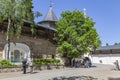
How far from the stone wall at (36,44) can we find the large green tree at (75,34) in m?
1.84

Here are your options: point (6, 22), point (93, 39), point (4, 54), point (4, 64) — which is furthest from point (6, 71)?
point (93, 39)

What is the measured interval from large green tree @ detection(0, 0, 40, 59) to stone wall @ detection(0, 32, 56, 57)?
183 cm

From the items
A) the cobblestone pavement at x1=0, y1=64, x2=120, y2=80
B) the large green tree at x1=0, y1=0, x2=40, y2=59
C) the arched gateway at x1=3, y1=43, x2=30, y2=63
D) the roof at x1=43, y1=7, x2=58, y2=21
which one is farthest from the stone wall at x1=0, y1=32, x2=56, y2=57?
the roof at x1=43, y1=7, x2=58, y2=21

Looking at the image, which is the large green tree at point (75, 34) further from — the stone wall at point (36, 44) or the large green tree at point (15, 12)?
the large green tree at point (15, 12)

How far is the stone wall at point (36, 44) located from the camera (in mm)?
27875

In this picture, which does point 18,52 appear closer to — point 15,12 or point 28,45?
point 28,45

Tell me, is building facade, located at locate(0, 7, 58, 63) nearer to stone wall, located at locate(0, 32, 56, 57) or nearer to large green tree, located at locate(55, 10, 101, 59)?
stone wall, located at locate(0, 32, 56, 57)

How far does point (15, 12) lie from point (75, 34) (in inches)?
424

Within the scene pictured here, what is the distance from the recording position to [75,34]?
106 ft

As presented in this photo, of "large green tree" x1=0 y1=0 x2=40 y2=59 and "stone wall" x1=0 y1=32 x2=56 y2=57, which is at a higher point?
"large green tree" x1=0 y1=0 x2=40 y2=59

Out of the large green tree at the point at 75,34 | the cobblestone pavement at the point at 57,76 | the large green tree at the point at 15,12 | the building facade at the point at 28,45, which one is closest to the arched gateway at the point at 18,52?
the building facade at the point at 28,45

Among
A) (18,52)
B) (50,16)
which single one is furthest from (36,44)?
(50,16)

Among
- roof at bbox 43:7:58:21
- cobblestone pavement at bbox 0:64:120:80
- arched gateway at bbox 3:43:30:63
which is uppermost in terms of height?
roof at bbox 43:7:58:21

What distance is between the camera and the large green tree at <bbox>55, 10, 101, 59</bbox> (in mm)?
32406
